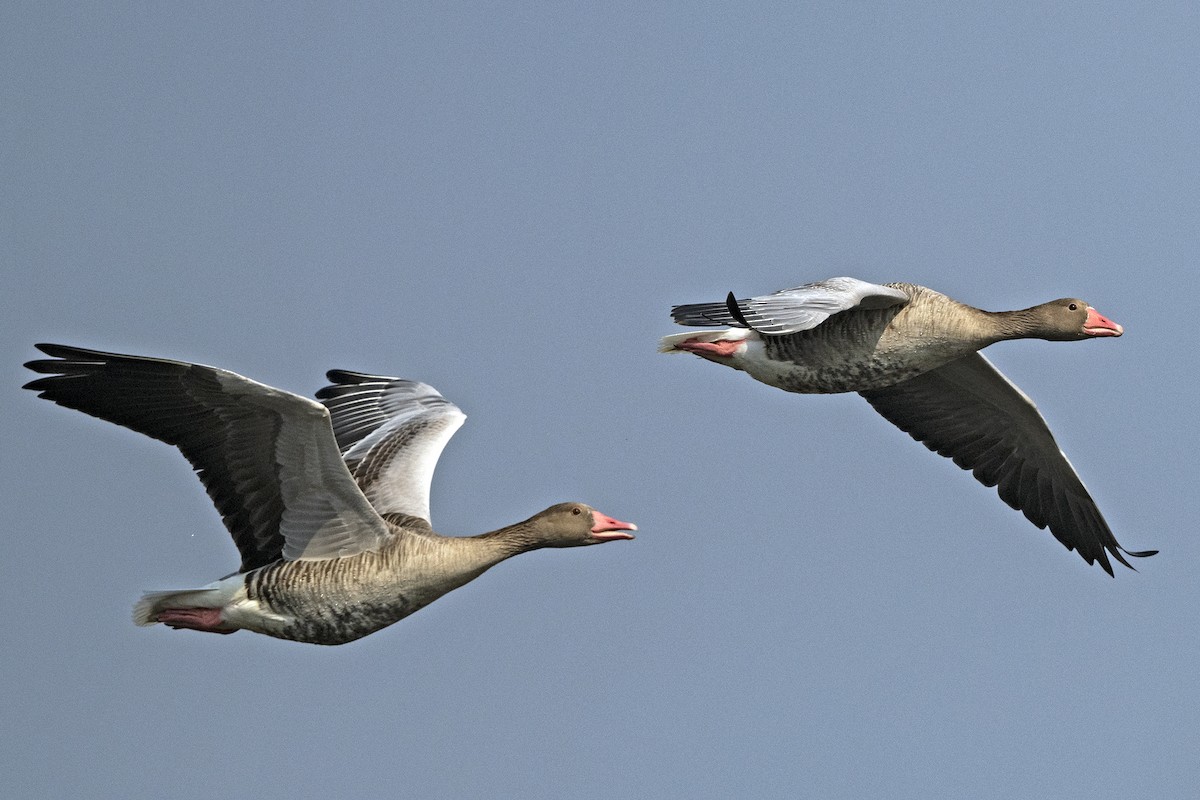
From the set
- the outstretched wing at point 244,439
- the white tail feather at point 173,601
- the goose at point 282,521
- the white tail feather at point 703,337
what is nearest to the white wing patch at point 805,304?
the white tail feather at point 703,337

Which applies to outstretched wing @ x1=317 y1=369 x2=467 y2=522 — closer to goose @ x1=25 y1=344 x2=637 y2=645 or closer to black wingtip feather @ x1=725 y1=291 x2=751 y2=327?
goose @ x1=25 y1=344 x2=637 y2=645

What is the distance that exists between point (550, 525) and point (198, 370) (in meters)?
3.18

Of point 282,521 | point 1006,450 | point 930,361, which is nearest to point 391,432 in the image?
point 282,521

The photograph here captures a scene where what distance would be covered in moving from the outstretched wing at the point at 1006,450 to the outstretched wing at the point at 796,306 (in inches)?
117

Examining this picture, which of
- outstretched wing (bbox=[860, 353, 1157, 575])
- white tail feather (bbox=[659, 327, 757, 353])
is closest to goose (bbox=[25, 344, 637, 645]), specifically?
white tail feather (bbox=[659, 327, 757, 353])

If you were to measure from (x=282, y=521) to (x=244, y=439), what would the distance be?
2.92 feet

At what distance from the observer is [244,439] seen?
14.3 metres

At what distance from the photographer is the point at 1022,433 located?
1950 cm

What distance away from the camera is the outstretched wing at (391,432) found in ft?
54.0

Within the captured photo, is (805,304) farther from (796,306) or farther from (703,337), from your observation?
(703,337)

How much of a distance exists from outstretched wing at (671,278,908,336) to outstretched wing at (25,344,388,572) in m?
3.55

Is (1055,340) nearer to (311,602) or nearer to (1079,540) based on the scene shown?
(1079,540)

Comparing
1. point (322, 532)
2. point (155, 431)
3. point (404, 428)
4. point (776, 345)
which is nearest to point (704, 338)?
point (776, 345)

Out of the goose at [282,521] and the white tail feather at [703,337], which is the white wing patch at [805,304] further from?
the goose at [282,521]
